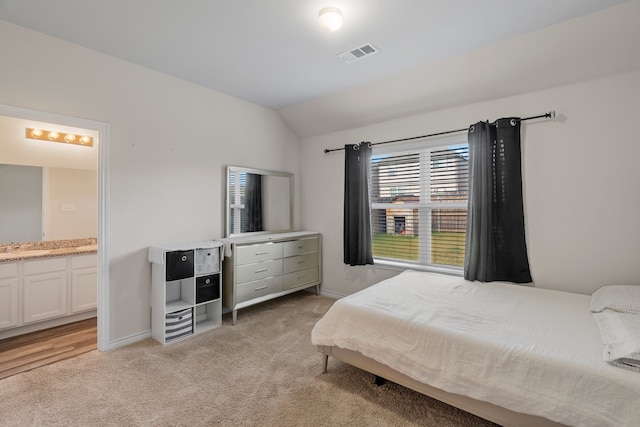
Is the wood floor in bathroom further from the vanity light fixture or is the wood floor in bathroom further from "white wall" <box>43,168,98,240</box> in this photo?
the vanity light fixture

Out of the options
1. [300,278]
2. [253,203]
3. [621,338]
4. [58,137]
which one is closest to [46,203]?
[58,137]

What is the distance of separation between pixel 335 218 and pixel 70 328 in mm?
3261

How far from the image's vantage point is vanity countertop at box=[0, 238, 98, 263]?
2.97 m

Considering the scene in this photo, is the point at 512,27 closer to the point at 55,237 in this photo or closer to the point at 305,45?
the point at 305,45

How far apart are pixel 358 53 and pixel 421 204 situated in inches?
70.8

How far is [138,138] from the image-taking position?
2867mm

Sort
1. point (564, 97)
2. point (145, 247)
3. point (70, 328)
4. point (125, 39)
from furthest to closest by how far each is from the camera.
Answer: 1. point (70, 328)
2. point (145, 247)
3. point (564, 97)
4. point (125, 39)

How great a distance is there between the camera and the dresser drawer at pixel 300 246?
12.4ft

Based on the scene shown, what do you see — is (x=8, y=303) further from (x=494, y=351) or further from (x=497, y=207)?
(x=497, y=207)

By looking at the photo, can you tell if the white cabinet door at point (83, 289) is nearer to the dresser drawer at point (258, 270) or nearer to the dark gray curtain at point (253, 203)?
the dresser drawer at point (258, 270)

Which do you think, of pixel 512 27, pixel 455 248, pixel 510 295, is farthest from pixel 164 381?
pixel 512 27

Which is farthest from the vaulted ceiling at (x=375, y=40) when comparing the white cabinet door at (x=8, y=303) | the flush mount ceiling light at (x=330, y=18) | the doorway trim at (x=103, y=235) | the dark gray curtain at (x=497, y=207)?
the white cabinet door at (x=8, y=303)

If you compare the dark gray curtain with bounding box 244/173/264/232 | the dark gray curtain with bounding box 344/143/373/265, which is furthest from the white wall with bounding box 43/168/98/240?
the dark gray curtain with bounding box 344/143/373/265

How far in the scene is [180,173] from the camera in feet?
10.4
